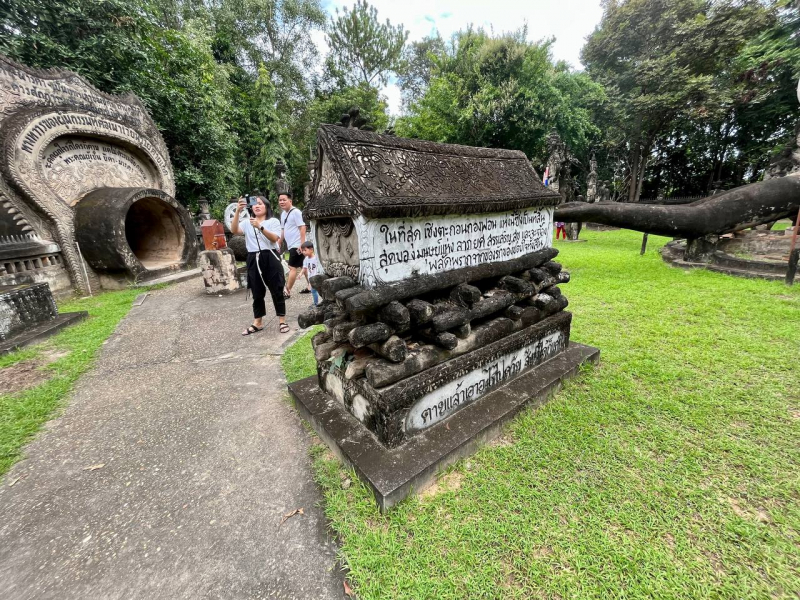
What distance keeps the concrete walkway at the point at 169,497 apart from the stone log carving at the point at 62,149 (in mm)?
5314

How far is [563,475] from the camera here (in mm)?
1837

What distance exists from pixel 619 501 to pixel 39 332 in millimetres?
6377

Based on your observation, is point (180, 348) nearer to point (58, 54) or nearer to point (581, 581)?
point (581, 581)

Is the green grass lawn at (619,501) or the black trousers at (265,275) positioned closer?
the green grass lawn at (619,501)

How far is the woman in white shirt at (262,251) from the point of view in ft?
12.7

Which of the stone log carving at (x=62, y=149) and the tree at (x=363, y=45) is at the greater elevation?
the tree at (x=363, y=45)

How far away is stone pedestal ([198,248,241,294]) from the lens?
6.40 metres

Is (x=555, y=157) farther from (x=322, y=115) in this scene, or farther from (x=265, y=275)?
(x=322, y=115)

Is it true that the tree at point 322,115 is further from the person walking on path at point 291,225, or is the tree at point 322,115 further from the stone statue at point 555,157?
the person walking on path at point 291,225

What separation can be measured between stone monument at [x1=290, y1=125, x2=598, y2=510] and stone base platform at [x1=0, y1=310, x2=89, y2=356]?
3.99 m

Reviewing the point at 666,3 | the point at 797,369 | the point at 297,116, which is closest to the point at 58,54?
the point at 797,369

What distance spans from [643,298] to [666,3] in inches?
879

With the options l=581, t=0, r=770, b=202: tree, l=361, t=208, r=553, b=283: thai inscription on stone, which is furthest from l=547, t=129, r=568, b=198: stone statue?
l=361, t=208, r=553, b=283: thai inscription on stone

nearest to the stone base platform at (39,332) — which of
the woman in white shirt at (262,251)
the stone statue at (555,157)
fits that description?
the woman in white shirt at (262,251)
